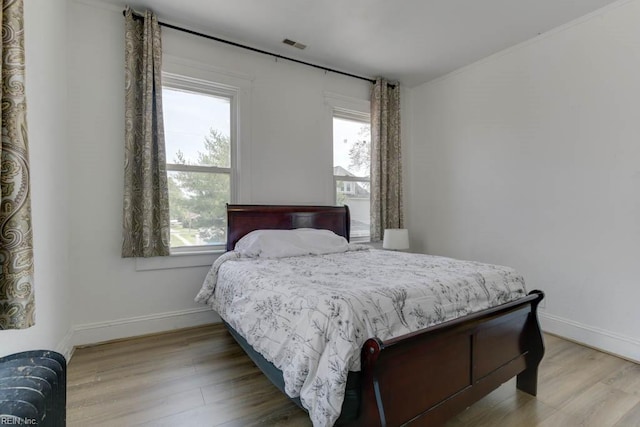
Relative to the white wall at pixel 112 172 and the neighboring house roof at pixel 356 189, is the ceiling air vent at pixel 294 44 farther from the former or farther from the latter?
the neighboring house roof at pixel 356 189

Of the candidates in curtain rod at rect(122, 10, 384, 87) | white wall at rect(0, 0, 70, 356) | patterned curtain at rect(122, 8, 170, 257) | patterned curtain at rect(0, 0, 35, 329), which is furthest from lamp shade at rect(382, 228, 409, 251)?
patterned curtain at rect(0, 0, 35, 329)

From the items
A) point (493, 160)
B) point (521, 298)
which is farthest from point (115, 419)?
point (493, 160)

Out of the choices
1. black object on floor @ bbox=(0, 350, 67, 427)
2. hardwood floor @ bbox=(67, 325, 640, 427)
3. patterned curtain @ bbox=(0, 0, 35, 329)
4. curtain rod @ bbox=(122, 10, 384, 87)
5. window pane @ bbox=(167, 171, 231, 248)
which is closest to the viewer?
black object on floor @ bbox=(0, 350, 67, 427)

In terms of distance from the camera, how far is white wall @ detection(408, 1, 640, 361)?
257 cm

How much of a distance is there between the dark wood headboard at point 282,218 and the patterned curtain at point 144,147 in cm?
61

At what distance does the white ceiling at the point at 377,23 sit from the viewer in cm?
270

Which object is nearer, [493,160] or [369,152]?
[493,160]

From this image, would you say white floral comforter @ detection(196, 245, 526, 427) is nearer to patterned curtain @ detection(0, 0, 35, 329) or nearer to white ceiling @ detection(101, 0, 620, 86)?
patterned curtain @ detection(0, 0, 35, 329)

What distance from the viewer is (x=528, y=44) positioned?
10.6 ft

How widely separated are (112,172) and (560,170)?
13.4 ft

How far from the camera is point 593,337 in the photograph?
271 cm

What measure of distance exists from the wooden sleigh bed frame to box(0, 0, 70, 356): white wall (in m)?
1.69

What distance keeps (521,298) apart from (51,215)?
10.2 ft

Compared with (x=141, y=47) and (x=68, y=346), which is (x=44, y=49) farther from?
(x=68, y=346)
